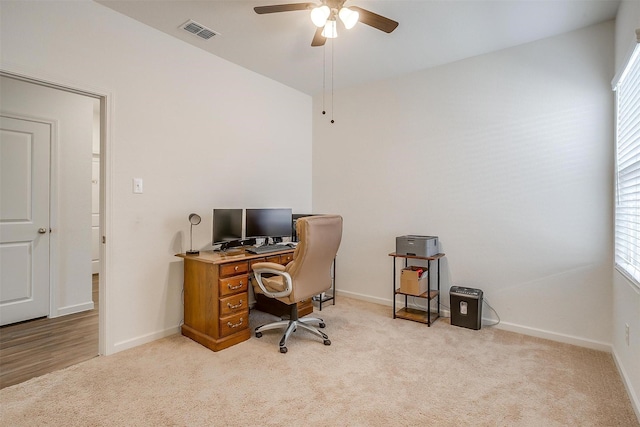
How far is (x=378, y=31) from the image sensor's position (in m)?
2.79

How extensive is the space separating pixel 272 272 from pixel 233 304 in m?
0.45

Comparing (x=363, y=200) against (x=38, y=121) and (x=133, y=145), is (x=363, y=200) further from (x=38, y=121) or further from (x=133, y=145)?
(x=38, y=121)

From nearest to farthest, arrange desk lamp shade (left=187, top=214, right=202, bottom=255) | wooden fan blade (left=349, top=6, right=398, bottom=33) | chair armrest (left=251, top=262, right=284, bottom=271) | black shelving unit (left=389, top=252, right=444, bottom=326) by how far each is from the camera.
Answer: wooden fan blade (left=349, top=6, right=398, bottom=33) < chair armrest (left=251, top=262, right=284, bottom=271) < desk lamp shade (left=187, top=214, right=202, bottom=255) < black shelving unit (left=389, top=252, right=444, bottom=326)

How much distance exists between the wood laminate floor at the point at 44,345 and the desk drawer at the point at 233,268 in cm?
116

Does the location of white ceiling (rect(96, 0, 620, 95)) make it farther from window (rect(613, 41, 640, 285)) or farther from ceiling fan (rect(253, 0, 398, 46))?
window (rect(613, 41, 640, 285))

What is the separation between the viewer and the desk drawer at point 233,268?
8.69 ft

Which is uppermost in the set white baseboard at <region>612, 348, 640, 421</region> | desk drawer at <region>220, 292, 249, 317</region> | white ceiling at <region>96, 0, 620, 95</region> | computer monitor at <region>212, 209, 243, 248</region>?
white ceiling at <region>96, 0, 620, 95</region>

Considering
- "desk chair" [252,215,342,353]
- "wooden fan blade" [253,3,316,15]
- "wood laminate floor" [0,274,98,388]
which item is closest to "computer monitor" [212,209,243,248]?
"desk chair" [252,215,342,353]

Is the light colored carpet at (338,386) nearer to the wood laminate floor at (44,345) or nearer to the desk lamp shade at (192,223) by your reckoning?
the wood laminate floor at (44,345)

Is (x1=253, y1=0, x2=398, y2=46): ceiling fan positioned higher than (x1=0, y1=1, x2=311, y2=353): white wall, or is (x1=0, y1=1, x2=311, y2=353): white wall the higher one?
(x1=253, y1=0, x2=398, y2=46): ceiling fan

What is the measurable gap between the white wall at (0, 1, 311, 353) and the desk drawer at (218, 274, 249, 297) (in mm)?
631

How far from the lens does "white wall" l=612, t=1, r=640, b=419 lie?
6.17ft

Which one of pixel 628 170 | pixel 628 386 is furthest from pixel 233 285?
pixel 628 170

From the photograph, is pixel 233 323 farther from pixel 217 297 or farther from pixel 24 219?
pixel 24 219
